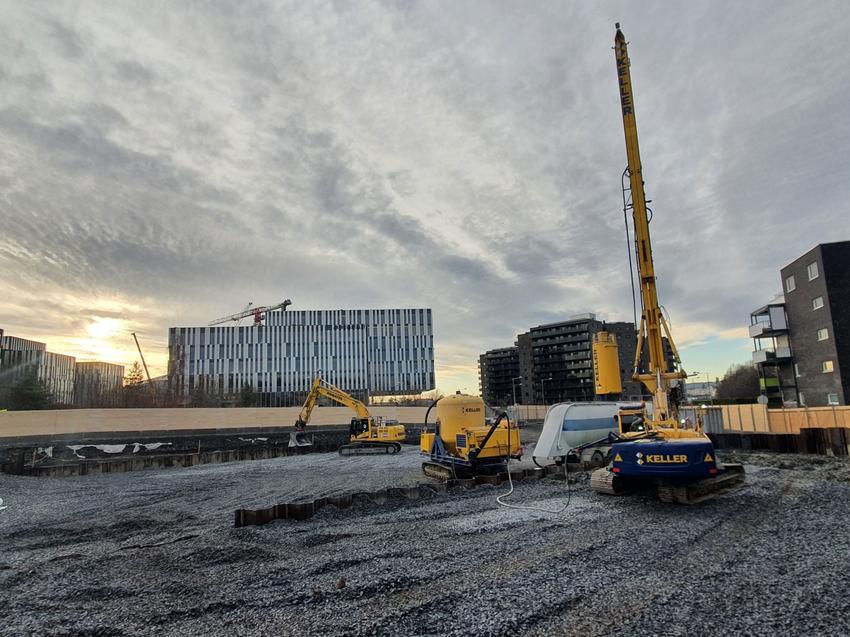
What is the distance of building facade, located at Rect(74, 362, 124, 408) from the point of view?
7001 cm

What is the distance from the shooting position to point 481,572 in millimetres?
7438

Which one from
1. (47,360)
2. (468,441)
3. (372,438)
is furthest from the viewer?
(47,360)

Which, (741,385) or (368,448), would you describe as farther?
(741,385)

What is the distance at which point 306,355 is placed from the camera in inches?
4311

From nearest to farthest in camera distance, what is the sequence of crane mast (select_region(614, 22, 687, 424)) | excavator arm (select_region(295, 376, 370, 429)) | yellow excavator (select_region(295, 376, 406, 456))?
crane mast (select_region(614, 22, 687, 424)) → yellow excavator (select_region(295, 376, 406, 456)) → excavator arm (select_region(295, 376, 370, 429))

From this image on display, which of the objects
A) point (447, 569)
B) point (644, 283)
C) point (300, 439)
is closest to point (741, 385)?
point (300, 439)

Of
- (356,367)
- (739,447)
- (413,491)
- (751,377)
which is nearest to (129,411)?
(413,491)

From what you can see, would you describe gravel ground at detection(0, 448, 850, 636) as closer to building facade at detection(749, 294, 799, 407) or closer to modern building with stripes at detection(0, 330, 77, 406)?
building facade at detection(749, 294, 799, 407)

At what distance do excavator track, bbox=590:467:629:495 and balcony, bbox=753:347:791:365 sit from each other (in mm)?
50166

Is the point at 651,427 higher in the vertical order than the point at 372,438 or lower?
higher

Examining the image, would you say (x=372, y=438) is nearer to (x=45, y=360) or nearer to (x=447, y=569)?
(x=447, y=569)

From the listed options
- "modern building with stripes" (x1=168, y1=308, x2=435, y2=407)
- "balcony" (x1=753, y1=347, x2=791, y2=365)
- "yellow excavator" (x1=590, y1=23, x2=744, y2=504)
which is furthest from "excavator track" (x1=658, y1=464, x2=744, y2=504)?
"modern building with stripes" (x1=168, y1=308, x2=435, y2=407)

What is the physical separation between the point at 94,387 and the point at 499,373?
10370 centimetres

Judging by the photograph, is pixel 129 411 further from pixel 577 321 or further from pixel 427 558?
pixel 577 321
